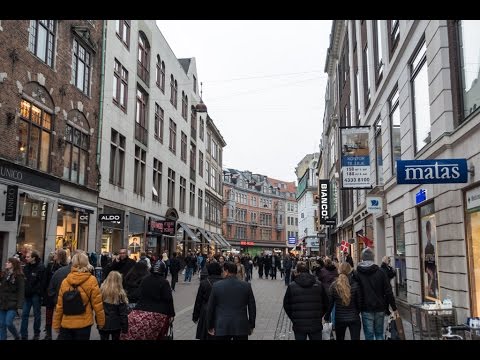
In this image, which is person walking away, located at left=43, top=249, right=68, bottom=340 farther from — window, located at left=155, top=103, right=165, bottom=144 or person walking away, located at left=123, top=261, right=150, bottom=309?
window, located at left=155, top=103, right=165, bottom=144

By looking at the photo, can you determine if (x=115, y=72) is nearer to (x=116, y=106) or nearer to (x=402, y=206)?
(x=116, y=106)

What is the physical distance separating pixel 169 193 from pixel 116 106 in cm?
1296

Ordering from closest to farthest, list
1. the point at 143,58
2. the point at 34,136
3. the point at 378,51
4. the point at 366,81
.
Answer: the point at 34,136 < the point at 378,51 < the point at 366,81 < the point at 143,58

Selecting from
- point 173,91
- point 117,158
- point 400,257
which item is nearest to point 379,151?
point 400,257

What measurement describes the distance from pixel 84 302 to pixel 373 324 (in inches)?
187

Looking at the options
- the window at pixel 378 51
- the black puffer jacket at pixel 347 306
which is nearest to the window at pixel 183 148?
the window at pixel 378 51

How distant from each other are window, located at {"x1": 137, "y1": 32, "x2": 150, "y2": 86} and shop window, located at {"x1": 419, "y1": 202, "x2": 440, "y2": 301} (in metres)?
23.5

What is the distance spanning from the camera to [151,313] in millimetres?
7938

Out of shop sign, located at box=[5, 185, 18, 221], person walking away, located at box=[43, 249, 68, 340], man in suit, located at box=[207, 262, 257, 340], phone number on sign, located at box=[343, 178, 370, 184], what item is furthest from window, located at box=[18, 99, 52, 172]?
man in suit, located at box=[207, 262, 257, 340]

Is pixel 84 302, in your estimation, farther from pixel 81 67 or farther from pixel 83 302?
pixel 81 67

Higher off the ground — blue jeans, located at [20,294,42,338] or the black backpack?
the black backpack

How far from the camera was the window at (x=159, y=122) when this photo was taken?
3653 centimetres

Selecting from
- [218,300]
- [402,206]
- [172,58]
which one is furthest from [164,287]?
[172,58]

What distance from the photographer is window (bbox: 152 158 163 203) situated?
36.2 m
